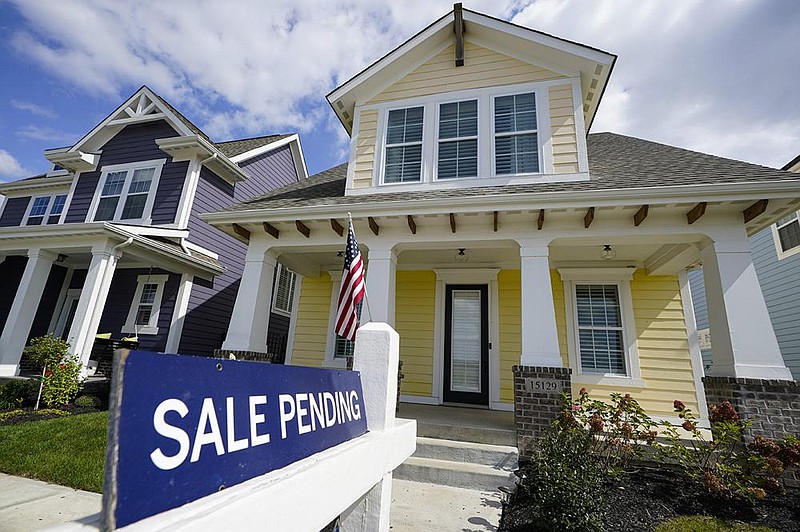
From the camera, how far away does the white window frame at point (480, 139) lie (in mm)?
6102

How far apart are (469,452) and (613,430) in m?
1.76

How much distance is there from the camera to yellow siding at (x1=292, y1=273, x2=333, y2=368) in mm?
8008

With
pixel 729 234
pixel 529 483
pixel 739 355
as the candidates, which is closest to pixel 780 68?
pixel 729 234

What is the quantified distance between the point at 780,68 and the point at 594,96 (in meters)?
4.93

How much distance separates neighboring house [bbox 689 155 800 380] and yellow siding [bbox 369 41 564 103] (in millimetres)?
6712

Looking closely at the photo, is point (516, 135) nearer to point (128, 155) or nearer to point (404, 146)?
point (404, 146)

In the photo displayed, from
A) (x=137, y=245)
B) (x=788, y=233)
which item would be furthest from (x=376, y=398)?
(x=788, y=233)

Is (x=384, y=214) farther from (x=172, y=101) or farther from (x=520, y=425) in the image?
(x=172, y=101)

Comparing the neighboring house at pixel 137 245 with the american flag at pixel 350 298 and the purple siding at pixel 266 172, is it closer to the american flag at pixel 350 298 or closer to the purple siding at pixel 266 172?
the purple siding at pixel 266 172

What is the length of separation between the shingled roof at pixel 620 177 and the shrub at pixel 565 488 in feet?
11.5

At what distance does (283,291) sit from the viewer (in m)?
Result: 12.4

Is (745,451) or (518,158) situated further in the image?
(518,158)

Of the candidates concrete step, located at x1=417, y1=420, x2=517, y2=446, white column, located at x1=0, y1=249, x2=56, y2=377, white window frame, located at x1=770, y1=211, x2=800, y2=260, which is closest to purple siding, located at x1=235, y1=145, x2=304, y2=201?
white column, located at x1=0, y1=249, x2=56, y2=377

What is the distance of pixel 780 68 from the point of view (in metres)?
7.79
